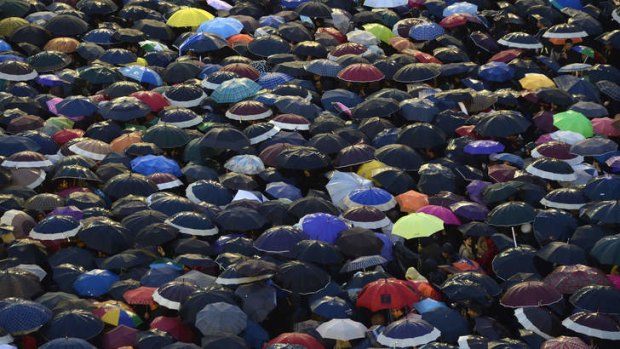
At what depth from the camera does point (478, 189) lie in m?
24.5

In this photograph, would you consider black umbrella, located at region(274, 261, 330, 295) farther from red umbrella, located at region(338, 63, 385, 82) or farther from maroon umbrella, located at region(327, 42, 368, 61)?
maroon umbrella, located at region(327, 42, 368, 61)

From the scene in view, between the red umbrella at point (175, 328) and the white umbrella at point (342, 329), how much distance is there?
5.97 feet

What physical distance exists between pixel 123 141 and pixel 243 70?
370 centimetres

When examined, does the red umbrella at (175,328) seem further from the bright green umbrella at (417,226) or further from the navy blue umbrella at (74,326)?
the bright green umbrella at (417,226)

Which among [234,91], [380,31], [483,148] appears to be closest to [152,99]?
[234,91]

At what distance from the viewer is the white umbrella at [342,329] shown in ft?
65.7

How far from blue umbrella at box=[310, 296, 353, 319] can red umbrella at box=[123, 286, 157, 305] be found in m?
2.34

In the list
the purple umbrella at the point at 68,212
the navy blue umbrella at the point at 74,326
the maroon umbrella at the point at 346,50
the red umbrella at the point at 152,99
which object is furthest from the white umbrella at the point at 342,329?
the maroon umbrella at the point at 346,50

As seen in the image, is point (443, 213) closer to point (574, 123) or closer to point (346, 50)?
point (574, 123)

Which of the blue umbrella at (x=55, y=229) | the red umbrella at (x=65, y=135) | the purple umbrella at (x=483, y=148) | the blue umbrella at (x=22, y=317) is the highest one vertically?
the blue umbrella at (x=22, y=317)

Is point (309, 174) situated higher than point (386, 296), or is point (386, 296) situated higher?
point (386, 296)

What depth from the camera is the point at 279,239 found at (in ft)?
72.6

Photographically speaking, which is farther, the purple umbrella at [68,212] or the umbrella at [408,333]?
the purple umbrella at [68,212]

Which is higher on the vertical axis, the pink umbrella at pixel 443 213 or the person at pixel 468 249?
the pink umbrella at pixel 443 213
